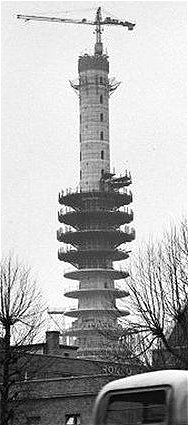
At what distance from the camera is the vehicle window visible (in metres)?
11.8

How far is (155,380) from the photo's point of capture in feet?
39.9

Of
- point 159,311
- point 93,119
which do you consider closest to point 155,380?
point 159,311

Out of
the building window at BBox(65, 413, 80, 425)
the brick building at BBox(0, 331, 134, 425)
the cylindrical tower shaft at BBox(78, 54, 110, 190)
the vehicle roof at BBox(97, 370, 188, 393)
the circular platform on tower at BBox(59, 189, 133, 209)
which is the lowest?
Answer: the vehicle roof at BBox(97, 370, 188, 393)

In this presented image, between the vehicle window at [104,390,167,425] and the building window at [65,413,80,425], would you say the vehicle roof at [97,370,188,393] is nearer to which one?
the vehicle window at [104,390,167,425]

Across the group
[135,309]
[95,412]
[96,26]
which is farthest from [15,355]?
[96,26]

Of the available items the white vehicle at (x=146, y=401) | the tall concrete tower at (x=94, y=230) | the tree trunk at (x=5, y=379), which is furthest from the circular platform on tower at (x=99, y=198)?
the white vehicle at (x=146, y=401)

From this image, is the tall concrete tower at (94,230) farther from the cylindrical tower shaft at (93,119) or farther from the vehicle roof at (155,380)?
the vehicle roof at (155,380)

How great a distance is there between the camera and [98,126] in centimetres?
12862

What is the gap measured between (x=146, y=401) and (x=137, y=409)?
0.16 metres

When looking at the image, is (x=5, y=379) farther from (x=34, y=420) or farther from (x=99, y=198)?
(x=99, y=198)

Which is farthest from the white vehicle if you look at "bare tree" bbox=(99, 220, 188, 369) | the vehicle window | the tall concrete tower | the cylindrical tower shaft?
the cylindrical tower shaft

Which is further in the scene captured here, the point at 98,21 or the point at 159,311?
the point at 98,21

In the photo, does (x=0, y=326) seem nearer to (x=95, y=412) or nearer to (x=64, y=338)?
(x=95, y=412)

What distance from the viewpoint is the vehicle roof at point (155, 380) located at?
466 inches
